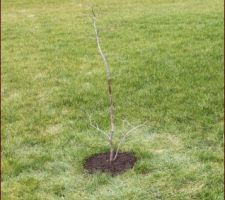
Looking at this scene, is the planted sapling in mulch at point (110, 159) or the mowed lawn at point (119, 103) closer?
the mowed lawn at point (119, 103)

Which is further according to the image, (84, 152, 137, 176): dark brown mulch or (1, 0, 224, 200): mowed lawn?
(84, 152, 137, 176): dark brown mulch

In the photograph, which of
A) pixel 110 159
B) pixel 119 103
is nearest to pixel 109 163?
pixel 110 159

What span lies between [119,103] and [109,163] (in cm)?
259

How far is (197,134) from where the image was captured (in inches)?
355

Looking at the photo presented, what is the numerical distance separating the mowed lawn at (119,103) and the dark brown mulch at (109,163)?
0.14 m

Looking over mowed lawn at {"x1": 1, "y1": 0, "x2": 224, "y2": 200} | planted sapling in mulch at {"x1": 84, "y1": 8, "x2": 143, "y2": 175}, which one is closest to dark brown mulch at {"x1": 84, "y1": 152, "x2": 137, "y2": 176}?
planted sapling in mulch at {"x1": 84, "y1": 8, "x2": 143, "y2": 175}

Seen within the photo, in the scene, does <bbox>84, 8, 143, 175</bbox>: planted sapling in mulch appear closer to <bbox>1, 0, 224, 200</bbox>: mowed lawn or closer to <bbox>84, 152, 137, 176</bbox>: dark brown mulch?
<bbox>84, 152, 137, 176</bbox>: dark brown mulch

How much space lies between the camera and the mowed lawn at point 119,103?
762cm

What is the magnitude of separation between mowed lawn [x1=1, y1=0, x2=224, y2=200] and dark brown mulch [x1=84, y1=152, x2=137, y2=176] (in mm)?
135

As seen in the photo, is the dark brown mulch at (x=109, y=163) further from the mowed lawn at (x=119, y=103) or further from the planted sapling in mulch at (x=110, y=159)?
the mowed lawn at (x=119, y=103)

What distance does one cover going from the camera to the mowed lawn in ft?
25.0

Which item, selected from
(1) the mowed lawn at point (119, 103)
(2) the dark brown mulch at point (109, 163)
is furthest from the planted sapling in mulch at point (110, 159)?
(1) the mowed lawn at point (119, 103)

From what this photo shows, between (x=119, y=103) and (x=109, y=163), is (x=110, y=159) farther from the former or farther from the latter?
(x=119, y=103)

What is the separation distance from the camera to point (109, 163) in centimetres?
812
